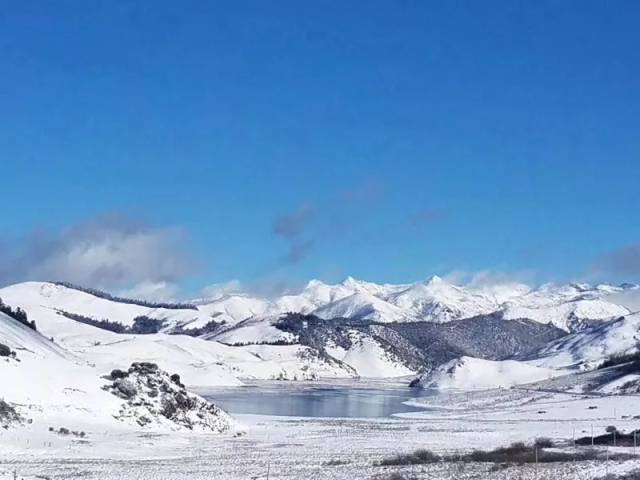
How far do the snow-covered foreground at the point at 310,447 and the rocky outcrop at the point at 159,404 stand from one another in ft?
10.7

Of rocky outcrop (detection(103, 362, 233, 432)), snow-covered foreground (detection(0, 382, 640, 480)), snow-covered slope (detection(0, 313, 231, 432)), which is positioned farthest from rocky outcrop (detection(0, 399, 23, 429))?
rocky outcrop (detection(103, 362, 233, 432))

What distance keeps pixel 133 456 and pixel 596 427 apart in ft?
139

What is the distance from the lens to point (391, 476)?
136 ft

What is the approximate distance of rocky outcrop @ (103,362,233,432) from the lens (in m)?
82.0

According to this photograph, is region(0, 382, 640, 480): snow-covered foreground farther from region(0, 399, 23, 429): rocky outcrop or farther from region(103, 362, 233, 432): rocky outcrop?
region(103, 362, 233, 432): rocky outcrop

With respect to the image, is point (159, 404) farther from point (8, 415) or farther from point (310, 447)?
point (310, 447)

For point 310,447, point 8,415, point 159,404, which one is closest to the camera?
point 310,447

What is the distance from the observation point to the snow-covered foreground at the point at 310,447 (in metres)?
44.2

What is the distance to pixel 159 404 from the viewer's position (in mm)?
84750

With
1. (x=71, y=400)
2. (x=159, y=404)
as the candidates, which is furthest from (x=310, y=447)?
(x=159, y=404)

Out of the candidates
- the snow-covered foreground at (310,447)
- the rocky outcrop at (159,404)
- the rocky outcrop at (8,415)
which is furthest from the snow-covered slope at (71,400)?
the snow-covered foreground at (310,447)

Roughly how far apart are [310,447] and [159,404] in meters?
24.3

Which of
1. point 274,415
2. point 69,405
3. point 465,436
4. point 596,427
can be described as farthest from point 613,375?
point 69,405

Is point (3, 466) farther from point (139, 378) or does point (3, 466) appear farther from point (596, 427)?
point (596, 427)
